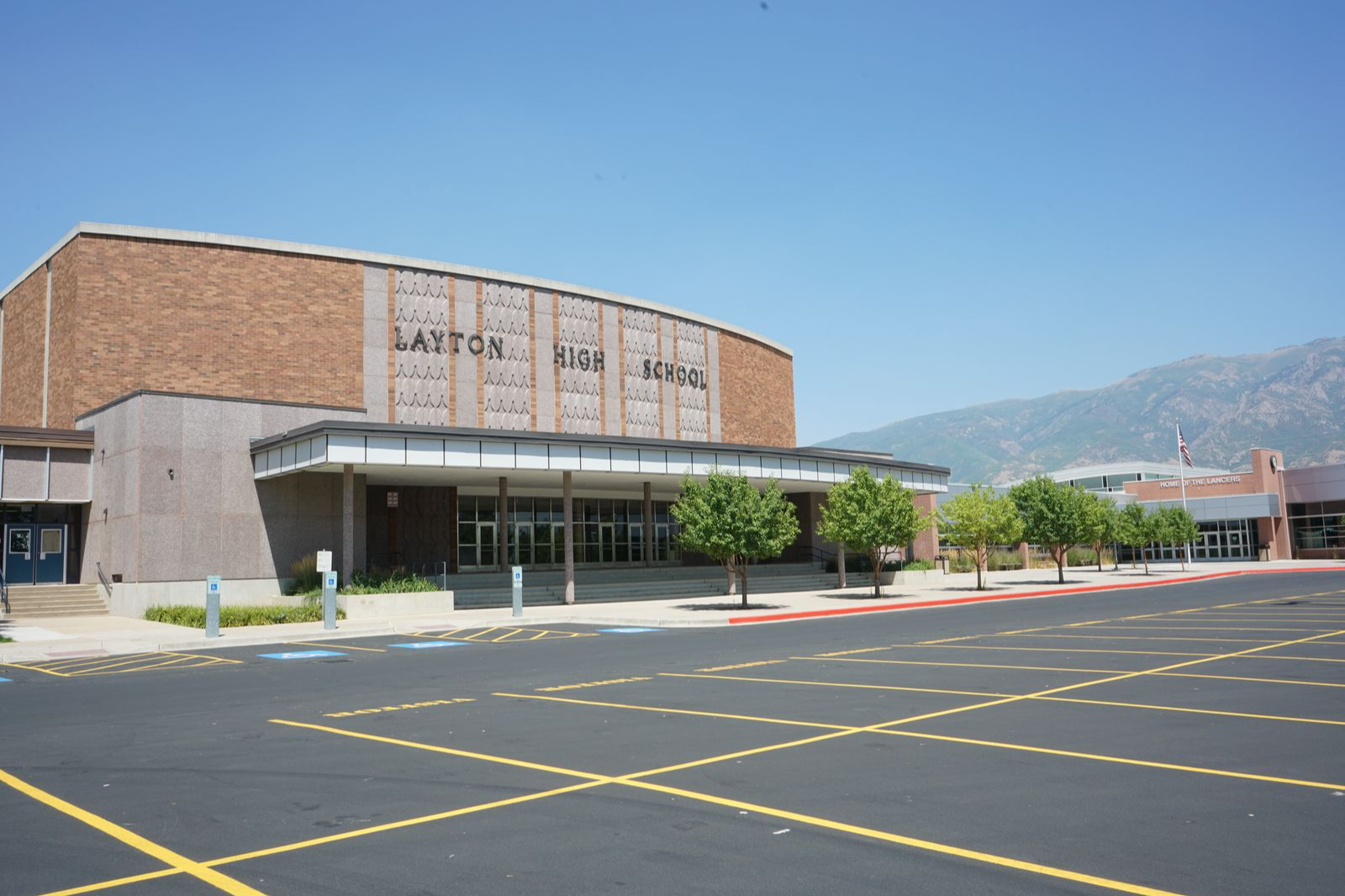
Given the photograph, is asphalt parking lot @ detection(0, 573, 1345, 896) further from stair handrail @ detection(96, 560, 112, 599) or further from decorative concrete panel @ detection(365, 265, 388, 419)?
decorative concrete panel @ detection(365, 265, 388, 419)

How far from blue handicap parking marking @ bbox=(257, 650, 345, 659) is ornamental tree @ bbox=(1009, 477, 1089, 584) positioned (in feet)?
119

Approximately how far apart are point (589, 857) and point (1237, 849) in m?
3.82

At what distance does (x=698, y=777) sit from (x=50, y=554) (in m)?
36.4

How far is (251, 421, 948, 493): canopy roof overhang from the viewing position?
30859 mm

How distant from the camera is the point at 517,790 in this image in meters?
7.77

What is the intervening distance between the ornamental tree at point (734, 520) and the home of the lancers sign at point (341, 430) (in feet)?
13.2

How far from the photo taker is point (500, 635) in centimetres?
2448

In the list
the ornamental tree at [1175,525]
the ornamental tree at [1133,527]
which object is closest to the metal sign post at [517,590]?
the ornamental tree at [1133,527]

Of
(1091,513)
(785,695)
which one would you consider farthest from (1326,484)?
(785,695)

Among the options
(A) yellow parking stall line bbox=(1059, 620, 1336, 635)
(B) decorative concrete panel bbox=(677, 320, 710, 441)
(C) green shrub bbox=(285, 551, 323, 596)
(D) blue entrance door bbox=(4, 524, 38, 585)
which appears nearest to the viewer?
(A) yellow parking stall line bbox=(1059, 620, 1336, 635)

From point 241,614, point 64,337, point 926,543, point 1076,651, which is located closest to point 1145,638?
point 1076,651

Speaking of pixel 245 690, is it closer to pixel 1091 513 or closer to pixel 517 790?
pixel 517 790

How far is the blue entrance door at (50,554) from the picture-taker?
36.1 m

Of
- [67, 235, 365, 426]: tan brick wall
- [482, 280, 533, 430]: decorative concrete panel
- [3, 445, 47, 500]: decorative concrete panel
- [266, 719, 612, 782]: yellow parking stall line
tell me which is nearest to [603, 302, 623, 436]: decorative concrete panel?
[482, 280, 533, 430]: decorative concrete panel
